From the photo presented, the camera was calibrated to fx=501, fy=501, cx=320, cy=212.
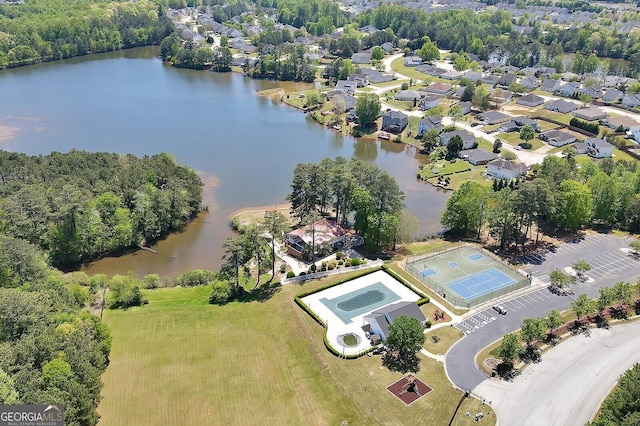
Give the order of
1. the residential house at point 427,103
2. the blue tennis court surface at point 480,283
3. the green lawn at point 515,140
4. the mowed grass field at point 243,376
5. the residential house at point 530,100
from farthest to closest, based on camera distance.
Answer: the residential house at point 530,100 < the residential house at point 427,103 < the green lawn at point 515,140 < the blue tennis court surface at point 480,283 < the mowed grass field at point 243,376

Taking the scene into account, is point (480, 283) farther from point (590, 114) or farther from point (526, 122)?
point (590, 114)

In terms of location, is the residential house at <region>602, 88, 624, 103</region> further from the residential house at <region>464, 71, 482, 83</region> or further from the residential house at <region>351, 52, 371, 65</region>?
the residential house at <region>351, 52, 371, 65</region>

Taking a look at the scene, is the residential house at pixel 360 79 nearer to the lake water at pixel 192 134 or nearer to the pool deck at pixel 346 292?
the lake water at pixel 192 134

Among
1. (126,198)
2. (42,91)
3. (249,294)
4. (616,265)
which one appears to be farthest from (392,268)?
(42,91)

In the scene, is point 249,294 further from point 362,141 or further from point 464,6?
point 464,6

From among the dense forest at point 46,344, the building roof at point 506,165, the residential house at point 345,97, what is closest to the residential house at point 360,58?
the residential house at point 345,97
